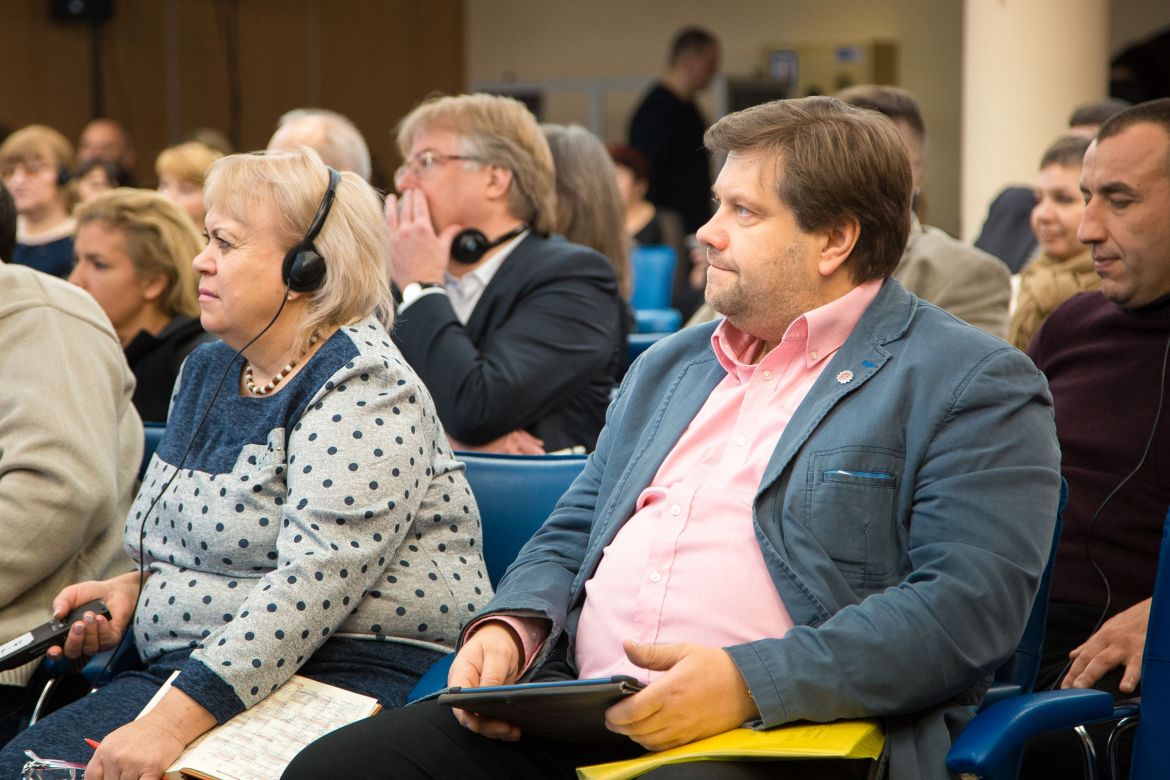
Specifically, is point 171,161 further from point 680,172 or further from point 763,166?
point 680,172

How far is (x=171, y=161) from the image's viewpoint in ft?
15.4

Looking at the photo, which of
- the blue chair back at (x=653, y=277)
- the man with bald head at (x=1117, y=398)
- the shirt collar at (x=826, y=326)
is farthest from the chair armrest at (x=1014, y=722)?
the blue chair back at (x=653, y=277)

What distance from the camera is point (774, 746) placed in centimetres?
143

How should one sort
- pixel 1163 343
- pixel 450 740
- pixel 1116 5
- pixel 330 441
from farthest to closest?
pixel 1116 5 < pixel 1163 343 < pixel 330 441 < pixel 450 740

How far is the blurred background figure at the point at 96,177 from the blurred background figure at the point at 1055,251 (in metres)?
4.36

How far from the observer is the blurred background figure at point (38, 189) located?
5.65 m

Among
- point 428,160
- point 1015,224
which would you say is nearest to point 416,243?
point 428,160

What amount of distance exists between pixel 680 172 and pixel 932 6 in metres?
2.98

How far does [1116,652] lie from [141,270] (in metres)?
2.30

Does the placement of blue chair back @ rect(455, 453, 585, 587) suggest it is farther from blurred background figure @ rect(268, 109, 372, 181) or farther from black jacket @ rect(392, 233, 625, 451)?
blurred background figure @ rect(268, 109, 372, 181)

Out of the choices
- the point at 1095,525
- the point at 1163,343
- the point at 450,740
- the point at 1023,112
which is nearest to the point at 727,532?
the point at 450,740

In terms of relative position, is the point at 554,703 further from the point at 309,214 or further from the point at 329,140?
the point at 329,140

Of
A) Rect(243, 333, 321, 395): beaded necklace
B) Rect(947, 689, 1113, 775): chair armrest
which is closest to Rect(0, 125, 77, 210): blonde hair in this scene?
Rect(243, 333, 321, 395): beaded necklace

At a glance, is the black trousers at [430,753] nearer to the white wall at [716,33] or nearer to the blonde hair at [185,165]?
the blonde hair at [185,165]
